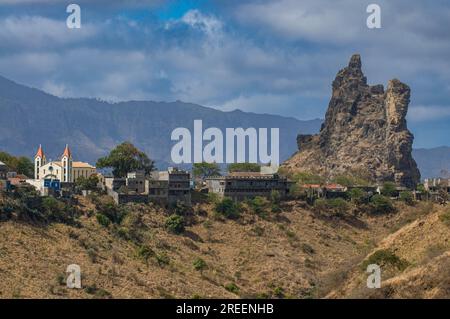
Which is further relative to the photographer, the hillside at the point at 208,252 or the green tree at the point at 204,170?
the green tree at the point at 204,170

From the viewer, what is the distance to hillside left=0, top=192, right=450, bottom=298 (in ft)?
258

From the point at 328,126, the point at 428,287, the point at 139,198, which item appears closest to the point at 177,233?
the point at 139,198

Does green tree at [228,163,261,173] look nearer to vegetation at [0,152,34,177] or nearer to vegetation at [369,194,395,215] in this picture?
vegetation at [369,194,395,215]

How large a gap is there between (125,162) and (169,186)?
41.7ft

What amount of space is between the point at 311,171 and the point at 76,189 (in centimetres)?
6452

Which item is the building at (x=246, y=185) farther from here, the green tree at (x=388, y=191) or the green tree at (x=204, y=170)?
the green tree at (x=204, y=170)

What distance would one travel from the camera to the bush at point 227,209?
382ft

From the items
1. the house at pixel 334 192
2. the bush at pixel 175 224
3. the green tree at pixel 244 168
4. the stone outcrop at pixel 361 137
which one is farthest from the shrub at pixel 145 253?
the stone outcrop at pixel 361 137

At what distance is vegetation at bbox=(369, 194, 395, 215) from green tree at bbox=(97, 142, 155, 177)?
26.7m

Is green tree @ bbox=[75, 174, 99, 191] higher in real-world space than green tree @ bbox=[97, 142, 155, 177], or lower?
lower

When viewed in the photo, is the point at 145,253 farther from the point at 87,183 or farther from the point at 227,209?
the point at 87,183

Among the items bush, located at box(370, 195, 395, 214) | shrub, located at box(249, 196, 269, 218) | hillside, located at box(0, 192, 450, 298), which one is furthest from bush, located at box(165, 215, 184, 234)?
bush, located at box(370, 195, 395, 214)

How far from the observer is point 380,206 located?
128m

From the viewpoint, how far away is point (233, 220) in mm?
116000
